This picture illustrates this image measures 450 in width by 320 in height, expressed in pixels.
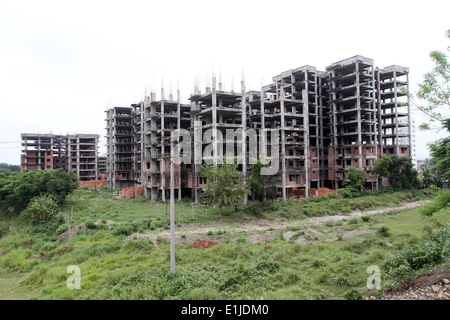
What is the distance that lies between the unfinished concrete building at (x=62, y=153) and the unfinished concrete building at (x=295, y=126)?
88.2ft

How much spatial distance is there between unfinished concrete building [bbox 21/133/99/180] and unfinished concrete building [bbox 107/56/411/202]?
1058 inches

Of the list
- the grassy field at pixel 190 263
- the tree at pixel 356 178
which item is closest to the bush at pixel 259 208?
the grassy field at pixel 190 263

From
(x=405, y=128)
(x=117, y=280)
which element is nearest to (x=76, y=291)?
(x=117, y=280)

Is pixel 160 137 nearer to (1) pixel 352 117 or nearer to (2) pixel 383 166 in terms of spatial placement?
(1) pixel 352 117

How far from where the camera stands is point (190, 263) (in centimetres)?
1540

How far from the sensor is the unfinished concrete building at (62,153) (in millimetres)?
76000

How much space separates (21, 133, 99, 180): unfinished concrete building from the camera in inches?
2992

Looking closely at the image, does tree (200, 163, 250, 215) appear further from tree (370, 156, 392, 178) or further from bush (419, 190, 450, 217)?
tree (370, 156, 392, 178)

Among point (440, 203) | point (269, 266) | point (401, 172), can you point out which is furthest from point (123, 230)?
point (401, 172)

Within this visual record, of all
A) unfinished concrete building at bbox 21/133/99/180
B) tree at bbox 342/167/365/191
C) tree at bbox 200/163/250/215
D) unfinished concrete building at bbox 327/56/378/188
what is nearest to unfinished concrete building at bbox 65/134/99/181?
unfinished concrete building at bbox 21/133/99/180

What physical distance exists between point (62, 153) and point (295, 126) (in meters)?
70.9

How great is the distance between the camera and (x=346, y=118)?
55.1 m
